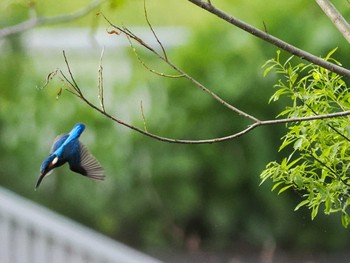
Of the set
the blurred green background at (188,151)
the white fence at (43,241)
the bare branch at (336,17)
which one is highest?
the bare branch at (336,17)

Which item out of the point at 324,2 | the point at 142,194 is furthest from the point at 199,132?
the point at 324,2

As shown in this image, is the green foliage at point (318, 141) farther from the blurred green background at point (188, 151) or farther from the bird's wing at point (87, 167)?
the blurred green background at point (188, 151)

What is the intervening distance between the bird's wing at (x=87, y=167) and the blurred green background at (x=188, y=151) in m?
4.43

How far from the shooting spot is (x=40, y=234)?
5719 millimetres

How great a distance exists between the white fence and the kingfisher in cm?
389

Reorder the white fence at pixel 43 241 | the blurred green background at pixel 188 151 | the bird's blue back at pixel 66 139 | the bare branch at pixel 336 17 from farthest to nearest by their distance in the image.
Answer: the blurred green background at pixel 188 151
the white fence at pixel 43 241
the bare branch at pixel 336 17
the bird's blue back at pixel 66 139

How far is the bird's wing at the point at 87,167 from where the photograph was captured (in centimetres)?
173

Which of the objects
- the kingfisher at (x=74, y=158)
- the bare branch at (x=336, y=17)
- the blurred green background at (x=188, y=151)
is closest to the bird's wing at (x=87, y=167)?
the kingfisher at (x=74, y=158)

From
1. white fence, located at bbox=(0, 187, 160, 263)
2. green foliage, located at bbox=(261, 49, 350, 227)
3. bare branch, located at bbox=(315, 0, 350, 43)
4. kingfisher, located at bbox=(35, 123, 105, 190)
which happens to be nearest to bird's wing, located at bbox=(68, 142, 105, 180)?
kingfisher, located at bbox=(35, 123, 105, 190)

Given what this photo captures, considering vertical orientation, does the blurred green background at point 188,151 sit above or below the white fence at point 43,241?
above

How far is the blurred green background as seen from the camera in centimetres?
628

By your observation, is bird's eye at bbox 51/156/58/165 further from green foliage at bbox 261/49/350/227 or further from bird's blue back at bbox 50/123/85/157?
green foliage at bbox 261/49/350/227

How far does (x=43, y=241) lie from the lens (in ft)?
18.8

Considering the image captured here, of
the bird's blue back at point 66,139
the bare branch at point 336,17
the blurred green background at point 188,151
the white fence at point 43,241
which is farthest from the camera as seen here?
the blurred green background at point 188,151
